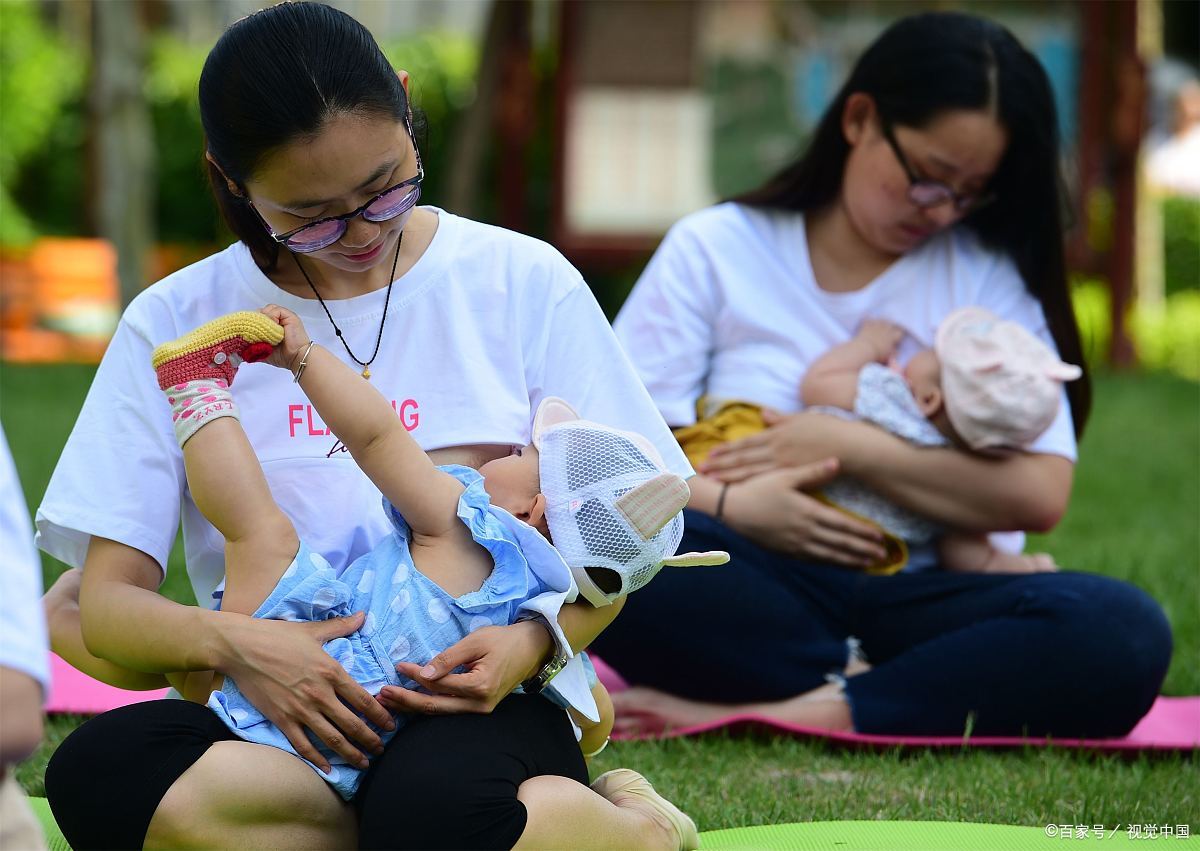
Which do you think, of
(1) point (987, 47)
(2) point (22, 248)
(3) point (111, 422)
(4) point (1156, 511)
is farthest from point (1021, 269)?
(2) point (22, 248)

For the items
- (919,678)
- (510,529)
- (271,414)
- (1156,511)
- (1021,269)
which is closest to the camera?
(510,529)

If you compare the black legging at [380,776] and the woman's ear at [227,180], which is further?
the woman's ear at [227,180]

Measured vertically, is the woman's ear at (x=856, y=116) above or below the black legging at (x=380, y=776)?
above

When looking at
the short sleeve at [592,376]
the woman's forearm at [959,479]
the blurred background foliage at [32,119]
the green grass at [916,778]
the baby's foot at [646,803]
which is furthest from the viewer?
the blurred background foliage at [32,119]

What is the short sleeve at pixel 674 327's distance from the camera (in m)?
3.59

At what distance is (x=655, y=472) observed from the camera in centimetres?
234

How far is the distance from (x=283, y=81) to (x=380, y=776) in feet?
3.20

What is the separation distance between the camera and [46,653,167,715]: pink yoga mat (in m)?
3.43

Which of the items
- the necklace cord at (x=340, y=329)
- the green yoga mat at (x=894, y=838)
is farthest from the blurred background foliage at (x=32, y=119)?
the green yoga mat at (x=894, y=838)

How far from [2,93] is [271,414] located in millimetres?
11743

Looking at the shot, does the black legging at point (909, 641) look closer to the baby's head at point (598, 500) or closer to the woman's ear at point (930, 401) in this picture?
the woman's ear at point (930, 401)

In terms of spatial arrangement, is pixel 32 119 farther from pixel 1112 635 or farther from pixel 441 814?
pixel 441 814

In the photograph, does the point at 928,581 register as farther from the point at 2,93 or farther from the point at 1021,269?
the point at 2,93

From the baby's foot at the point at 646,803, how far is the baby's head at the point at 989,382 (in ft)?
3.96
